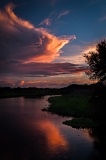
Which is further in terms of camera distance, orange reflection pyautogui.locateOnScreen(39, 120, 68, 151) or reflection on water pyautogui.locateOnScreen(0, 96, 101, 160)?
orange reflection pyautogui.locateOnScreen(39, 120, 68, 151)

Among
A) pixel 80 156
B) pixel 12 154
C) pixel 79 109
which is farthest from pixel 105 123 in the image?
pixel 12 154

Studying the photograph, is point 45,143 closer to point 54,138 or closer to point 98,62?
point 54,138

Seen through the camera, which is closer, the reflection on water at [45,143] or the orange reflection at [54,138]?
the reflection on water at [45,143]

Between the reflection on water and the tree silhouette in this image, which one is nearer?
the reflection on water

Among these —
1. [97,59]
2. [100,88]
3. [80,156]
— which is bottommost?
[80,156]

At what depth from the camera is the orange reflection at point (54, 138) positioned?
1108 inches

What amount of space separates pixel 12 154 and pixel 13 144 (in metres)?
4.32

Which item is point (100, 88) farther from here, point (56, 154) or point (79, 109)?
point (56, 154)

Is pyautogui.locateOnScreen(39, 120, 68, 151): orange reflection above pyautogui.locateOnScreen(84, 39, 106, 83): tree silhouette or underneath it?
underneath

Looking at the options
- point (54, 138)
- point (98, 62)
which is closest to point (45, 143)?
point (54, 138)

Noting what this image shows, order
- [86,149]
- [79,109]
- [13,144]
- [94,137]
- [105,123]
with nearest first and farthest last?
1. [86,149]
2. [13,144]
3. [94,137]
4. [105,123]
5. [79,109]

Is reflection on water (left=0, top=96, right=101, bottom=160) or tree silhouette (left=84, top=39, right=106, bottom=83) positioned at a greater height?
tree silhouette (left=84, top=39, right=106, bottom=83)

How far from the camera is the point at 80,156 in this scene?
24.7 m

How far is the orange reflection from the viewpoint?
28.1m
